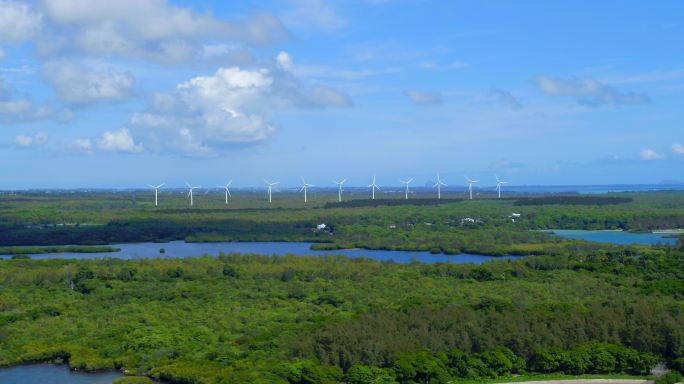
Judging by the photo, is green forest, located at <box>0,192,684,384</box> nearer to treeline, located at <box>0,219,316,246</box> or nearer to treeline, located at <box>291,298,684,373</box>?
treeline, located at <box>291,298,684,373</box>

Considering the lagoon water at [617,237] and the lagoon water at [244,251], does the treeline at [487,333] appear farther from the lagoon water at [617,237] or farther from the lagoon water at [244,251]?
the lagoon water at [617,237]

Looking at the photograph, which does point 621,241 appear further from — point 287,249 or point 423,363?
point 423,363

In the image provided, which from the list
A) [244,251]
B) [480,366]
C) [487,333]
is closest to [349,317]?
[487,333]

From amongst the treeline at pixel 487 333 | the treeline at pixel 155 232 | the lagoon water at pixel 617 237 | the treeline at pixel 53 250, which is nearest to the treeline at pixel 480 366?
the treeline at pixel 487 333

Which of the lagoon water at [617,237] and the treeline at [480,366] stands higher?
the lagoon water at [617,237]

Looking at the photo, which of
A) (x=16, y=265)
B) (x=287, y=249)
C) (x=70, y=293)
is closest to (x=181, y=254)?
(x=287, y=249)

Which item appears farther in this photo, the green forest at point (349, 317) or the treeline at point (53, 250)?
the treeline at point (53, 250)
